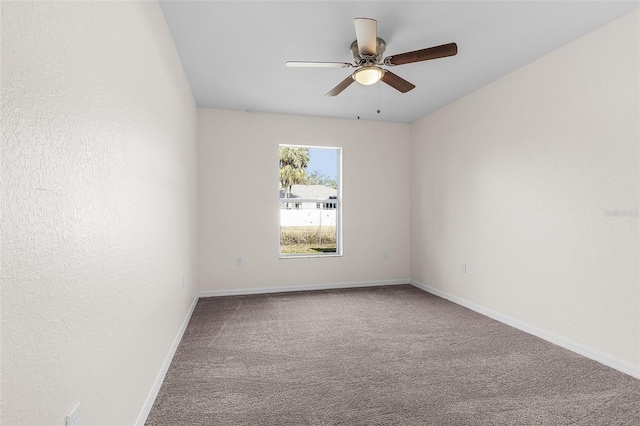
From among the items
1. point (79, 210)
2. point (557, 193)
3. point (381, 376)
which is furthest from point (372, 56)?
point (381, 376)

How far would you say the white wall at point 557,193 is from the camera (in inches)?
91.4

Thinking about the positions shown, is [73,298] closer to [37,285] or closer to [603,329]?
[37,285]

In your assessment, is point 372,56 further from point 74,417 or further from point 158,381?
point 158,381

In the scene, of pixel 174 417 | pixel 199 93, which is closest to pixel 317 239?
pixel 199 93

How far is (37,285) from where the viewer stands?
830 mm

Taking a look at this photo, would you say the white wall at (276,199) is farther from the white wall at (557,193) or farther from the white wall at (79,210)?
the white wall at (79,210)

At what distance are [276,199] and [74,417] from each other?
369 cm

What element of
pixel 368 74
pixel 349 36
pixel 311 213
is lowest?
pixel 311 213

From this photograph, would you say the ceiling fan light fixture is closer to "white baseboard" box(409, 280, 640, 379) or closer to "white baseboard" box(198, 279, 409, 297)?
"white baseboard" box(409, 280, 640, 379)

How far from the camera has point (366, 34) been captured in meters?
2.13

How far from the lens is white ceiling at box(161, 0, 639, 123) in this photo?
7.30 ft

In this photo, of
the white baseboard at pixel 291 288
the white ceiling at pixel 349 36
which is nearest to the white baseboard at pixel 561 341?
the white baseboard at pixel 291 288

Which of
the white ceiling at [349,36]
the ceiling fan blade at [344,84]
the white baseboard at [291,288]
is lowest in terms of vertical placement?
the white baseboard at [291,288]

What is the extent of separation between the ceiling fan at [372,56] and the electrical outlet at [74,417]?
2.27 metres
